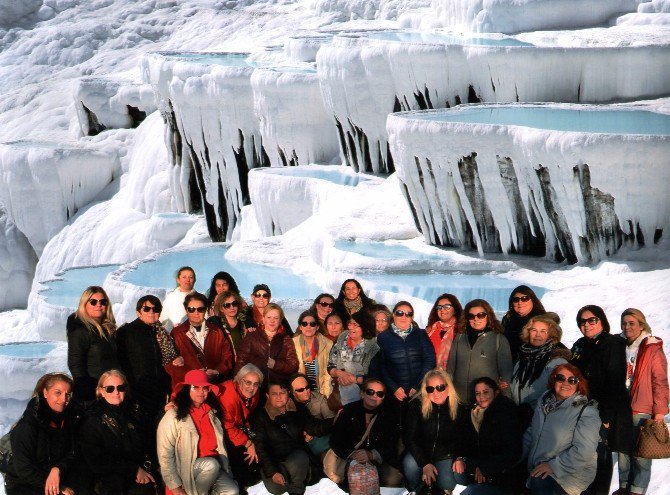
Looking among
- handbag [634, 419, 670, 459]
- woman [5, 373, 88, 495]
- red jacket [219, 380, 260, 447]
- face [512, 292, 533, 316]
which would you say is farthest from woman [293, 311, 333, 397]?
handbag [634, 419, 670, 459]

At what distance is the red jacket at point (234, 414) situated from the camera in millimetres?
6715

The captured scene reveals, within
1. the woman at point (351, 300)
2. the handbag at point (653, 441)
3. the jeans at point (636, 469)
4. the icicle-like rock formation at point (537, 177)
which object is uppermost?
the woman at point (351, 300)

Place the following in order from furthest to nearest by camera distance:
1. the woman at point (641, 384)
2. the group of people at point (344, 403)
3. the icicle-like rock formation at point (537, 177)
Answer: the icicle-like rock formation at point (537, 177) → the woman at point (641, 384) → the group of people at point (344, 403)

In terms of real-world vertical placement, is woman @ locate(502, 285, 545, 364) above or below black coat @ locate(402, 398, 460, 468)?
above

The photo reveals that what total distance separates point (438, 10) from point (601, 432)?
1645 centimetres

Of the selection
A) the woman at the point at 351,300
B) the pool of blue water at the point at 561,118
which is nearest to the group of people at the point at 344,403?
the woman at the point at 351,300

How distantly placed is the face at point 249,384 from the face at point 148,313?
81 cm

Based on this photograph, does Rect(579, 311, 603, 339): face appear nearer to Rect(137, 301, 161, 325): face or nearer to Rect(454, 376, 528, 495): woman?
Rect(454, 376, 528, 495): woman

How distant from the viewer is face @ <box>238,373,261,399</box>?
675 centimetres

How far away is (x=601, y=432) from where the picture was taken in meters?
6.46

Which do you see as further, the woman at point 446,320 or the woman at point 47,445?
the woman at point 446,320

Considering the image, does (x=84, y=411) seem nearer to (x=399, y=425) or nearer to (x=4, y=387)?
(x=399, y=425)

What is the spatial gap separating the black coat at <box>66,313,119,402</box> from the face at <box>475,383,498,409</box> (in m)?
2.21

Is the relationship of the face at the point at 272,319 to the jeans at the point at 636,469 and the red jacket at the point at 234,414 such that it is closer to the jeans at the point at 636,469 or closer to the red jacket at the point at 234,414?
the red jacket at the point at 234,414
